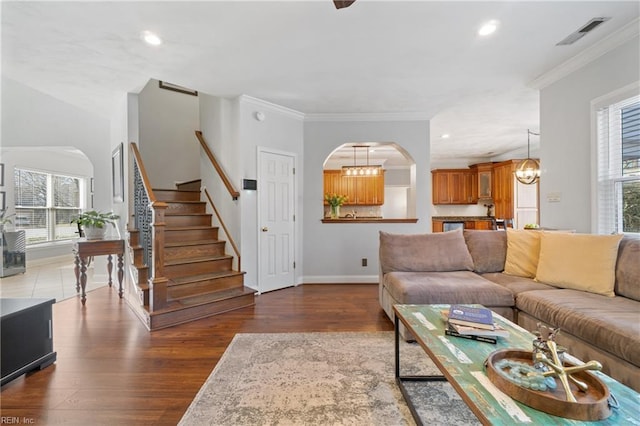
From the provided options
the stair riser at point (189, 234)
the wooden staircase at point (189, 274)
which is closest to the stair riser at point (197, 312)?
the wooden staircase at point (189, 274)

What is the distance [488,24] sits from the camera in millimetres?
2557

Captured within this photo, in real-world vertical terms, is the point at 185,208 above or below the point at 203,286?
above

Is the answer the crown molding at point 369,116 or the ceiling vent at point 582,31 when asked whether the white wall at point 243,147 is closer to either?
the crown molding at point 369,116

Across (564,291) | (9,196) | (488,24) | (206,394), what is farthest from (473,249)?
(9,196)

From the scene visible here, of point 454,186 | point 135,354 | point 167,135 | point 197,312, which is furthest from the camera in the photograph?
point 454,186

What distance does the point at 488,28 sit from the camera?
2609 mm

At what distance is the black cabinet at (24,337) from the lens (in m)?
1.99

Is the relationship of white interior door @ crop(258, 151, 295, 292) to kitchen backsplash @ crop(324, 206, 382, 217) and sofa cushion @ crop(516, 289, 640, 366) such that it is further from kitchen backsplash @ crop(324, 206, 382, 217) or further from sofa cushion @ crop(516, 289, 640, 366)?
kitchen backsplash @ crop(324, 206, 382, 217)

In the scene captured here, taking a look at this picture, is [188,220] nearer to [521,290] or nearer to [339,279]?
[339,279]

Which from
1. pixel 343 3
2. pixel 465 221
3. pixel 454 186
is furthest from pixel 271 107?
pixel 465 221

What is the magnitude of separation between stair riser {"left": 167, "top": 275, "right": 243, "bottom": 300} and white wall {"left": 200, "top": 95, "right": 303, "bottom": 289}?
0.37m

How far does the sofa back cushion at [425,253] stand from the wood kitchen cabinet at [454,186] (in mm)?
5452

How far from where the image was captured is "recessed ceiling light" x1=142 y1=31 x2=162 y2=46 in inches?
105

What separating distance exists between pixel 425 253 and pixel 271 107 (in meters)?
3.04
